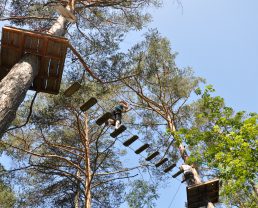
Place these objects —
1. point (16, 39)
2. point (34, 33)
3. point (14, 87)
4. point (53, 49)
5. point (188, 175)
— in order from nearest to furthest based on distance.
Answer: point (14, 87) < point (34, 33) < point (16, 39) < point (53, 49) < point (188, 175)

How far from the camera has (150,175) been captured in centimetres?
1243

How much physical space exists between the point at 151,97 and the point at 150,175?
3319 millimetres

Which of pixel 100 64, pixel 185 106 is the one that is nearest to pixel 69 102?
pixel 100 64

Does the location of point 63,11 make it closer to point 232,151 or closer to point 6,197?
point 232,151

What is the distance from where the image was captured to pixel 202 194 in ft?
27.3

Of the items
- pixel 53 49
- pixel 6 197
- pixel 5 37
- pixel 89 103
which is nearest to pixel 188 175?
pixel 89 103

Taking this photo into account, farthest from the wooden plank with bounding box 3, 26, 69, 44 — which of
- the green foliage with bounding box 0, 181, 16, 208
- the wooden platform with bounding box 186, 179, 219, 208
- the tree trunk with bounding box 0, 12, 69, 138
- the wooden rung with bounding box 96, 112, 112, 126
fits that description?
the green foliage with bounding box 0, 181, 16, 208

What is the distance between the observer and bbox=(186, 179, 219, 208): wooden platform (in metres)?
8.05

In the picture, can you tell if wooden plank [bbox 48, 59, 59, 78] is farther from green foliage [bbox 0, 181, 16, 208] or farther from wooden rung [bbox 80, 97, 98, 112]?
green foliage [bbox 0, 181, 16, 208]

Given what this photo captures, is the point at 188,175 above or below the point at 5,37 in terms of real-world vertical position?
below

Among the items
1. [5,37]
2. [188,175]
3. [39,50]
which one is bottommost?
[188,175]

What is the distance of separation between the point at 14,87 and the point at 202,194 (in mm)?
5555

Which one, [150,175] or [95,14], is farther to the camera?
Answer: [150,175]

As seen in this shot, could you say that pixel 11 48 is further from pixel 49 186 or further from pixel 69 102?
pixel 49 186
